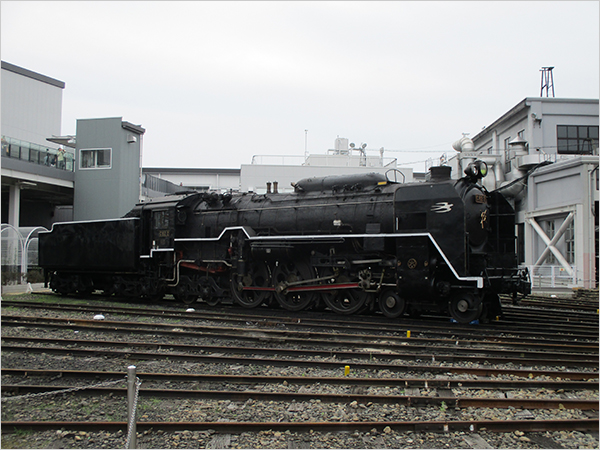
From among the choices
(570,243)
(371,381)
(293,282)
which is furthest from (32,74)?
(371,381)

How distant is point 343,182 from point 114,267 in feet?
26.3

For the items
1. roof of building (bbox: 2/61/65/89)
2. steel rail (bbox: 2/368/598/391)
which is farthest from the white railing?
roof of building (bbox: 2/61/65/89)

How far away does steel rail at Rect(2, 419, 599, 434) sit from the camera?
4.70 m

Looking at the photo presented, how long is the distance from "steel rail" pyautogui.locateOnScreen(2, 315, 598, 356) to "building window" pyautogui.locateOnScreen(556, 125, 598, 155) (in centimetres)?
2025

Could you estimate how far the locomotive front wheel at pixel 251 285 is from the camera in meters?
13.0

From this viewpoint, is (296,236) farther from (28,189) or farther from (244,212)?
(28,189)

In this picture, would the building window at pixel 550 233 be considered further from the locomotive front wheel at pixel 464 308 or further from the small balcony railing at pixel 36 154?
the small balcony railing at pixel 36 154

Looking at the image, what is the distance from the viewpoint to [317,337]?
9.08 meters

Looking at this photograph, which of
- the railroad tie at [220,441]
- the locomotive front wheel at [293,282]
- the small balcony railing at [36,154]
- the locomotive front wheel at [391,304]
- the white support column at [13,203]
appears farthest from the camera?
the white support column at [13,203]

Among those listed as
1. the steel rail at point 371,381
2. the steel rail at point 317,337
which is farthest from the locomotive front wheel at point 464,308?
the steel rail at point 371,381

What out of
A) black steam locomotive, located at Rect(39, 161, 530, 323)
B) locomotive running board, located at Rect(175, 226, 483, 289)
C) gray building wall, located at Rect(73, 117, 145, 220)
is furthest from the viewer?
gray building wall, located at Rect(73, 117, 145, 220)

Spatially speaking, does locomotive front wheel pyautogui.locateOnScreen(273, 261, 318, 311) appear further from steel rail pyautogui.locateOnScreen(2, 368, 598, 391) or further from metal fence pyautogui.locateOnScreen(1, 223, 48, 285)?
metal fence pyautogui.locateOnScreen(1, 223, 48, 285)

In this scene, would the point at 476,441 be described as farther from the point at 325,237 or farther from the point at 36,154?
the point at 36,154

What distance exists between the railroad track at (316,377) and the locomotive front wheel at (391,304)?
2.13 feet
